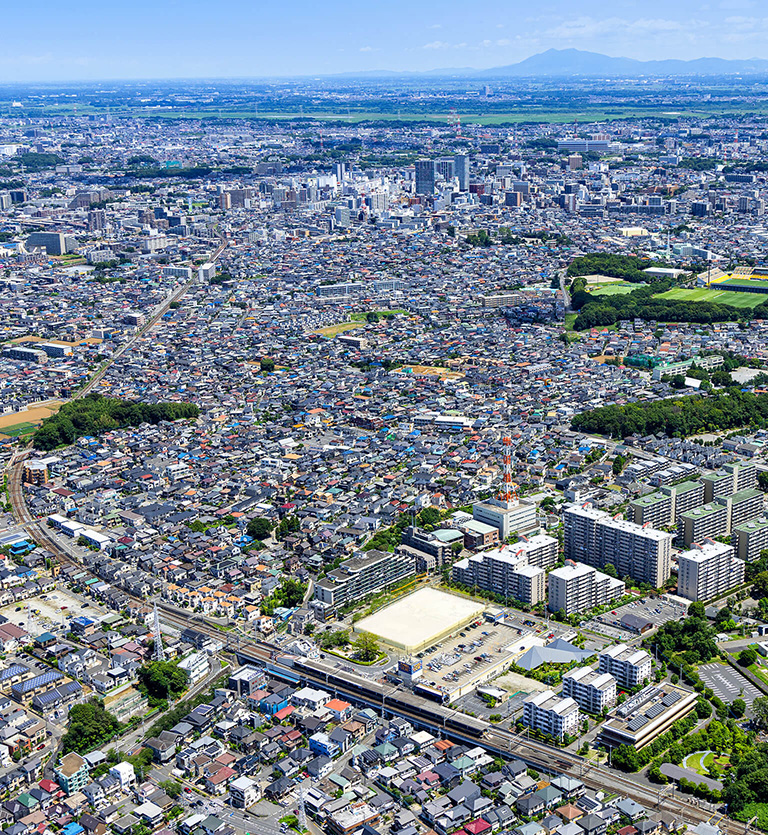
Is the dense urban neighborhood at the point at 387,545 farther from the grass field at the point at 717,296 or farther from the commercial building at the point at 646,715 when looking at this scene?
the grass field at the point at 717,296

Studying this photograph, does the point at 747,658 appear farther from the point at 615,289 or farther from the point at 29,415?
the point at 615,289

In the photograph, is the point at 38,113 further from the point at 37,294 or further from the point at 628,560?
the point at 628,560

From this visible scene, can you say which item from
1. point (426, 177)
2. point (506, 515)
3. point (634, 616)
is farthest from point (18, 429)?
point (426, 177)

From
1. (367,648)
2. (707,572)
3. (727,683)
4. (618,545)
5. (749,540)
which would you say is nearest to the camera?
(727,683)

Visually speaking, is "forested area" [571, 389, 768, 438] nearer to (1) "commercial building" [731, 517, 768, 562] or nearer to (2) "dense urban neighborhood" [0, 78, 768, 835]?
(2) "dense urban neighborhood" [0, 78, 768, 835]

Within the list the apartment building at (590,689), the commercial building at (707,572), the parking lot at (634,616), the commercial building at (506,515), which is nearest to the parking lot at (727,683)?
the parking lot at (634,616)

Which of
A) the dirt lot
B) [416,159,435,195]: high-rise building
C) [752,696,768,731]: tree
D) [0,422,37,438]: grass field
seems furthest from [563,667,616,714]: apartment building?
[416,159,435,195]: high-rise building
